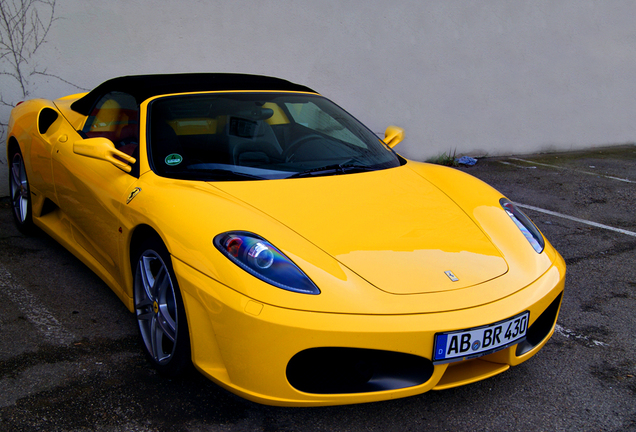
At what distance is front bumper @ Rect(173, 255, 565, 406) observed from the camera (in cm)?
167

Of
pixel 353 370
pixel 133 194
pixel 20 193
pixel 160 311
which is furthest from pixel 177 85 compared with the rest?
pixel 353 370

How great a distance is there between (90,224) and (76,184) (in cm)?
25

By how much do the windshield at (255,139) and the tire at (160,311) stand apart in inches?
16.1

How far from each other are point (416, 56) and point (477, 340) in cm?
559

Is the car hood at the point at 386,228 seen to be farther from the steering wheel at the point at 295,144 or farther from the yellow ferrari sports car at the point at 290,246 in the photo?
the steering wheel at the point at 295,144

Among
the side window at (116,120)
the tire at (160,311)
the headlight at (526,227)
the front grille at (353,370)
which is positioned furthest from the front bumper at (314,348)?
the side window at (116,120)

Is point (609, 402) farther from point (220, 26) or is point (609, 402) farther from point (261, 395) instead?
point (220, 26)

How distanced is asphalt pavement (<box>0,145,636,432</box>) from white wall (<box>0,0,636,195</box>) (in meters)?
2.43

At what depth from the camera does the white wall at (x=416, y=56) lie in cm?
504

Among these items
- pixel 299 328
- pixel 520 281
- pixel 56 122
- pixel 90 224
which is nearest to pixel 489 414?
pixel 520 281

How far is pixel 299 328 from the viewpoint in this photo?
1.66 meters

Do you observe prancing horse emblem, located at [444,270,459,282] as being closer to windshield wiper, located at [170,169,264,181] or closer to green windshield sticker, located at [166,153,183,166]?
windshield wiper, located at [170,169,264,181]

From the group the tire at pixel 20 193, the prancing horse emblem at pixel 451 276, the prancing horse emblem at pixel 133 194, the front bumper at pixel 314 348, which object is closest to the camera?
the front bumper at pixel 314 348

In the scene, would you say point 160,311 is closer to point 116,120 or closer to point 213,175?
point 213,175
